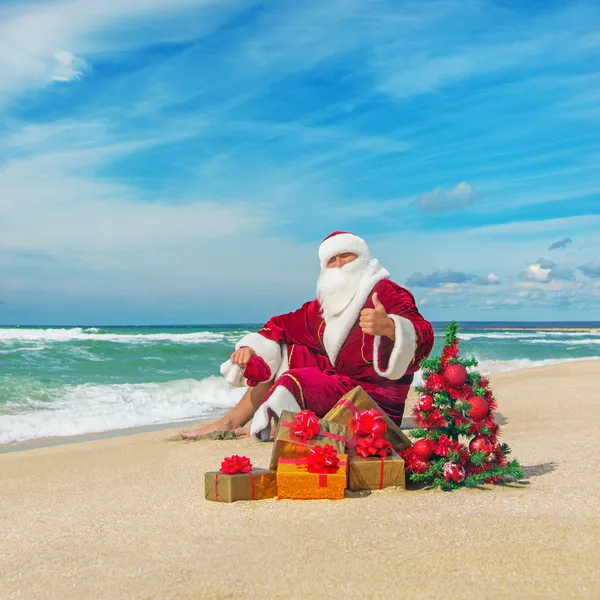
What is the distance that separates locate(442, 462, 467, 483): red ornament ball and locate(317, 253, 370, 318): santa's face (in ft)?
4.88

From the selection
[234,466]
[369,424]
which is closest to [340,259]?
[369,424]

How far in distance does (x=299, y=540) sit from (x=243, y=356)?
7.52 ft

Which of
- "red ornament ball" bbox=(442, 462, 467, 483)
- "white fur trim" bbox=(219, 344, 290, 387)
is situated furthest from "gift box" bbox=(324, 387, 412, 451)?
"white fur trim" bbox=(219, 344, 290, 387)

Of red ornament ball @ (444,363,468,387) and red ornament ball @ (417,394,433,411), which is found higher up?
red ornament ball @ (444,363,468,387)

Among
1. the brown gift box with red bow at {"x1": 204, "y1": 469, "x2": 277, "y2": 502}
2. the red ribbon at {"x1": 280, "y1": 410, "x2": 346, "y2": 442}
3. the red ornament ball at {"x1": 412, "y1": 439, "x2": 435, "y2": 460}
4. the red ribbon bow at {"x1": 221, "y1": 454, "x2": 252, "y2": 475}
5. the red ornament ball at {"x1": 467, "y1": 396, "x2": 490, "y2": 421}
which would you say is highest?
the red ornament ball at {"x1": 467, "y1": 396, "x2": 490, "y2": 421}

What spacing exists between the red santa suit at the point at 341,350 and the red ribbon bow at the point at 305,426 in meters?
0.65

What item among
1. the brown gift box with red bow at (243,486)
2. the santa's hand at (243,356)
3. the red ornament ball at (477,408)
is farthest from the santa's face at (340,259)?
the brown gift box with red bow at (243,486)

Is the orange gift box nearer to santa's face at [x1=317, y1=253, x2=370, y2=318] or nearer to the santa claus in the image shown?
the santa claus

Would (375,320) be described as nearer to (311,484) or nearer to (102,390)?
(311,484)

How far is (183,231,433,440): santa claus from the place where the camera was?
4359 millimetres

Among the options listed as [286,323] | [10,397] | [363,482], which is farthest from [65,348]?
[363,482]

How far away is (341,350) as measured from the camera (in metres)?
4.75

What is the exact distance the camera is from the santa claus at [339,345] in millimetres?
4359

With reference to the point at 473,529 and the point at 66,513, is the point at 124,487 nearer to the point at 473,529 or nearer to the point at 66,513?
the point at 66,513
